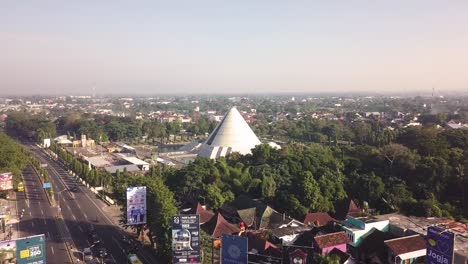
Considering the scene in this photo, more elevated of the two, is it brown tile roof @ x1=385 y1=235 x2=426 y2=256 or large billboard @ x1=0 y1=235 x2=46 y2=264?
large billboard @ x1=0 y1=235 x2=46 y2=264

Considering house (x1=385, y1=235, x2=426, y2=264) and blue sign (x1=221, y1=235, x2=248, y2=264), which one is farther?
house (x1=385, y1=235, x2=426, y2=264)

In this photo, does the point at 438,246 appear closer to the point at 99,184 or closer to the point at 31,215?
the point at 31,215

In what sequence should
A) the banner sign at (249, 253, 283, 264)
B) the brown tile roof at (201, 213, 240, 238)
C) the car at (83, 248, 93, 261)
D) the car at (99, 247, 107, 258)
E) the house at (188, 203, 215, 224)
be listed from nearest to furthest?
1. the banner sign at (249, 253, 283, 264)
2. the car at (83, 248, 93, 261)
3. the car at (99, 247, 107, 258)
4. the brown tile roof at (201, 213, 240, 238)
5. the house at (188, 203, 215, 224)

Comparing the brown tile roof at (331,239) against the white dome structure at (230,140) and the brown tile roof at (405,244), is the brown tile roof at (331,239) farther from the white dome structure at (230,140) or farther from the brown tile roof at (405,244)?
the white dome structure at (230,140)

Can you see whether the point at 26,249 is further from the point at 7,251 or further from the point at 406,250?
the point at 406,250

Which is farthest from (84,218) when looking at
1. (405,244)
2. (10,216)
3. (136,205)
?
(405,244)

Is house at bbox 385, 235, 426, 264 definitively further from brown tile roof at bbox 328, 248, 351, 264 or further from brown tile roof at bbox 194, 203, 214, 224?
brown tile roof at bbox 194, 203, 214, 224

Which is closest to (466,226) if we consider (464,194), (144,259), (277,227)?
(464,194)

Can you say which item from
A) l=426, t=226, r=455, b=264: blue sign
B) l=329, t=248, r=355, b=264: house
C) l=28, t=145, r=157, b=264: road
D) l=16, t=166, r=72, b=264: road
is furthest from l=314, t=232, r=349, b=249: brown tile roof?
l=16, t=166, r=72, b=264: road
